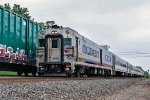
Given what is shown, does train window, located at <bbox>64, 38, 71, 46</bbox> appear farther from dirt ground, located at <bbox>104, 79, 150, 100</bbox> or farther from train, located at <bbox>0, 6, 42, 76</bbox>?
dirt ground, located at <bbox>104, 79, 150, 100</bbox>

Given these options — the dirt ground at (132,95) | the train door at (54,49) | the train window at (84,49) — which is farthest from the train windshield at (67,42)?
the dirt ground at (132,95)

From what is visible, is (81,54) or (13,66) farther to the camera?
(81,54)

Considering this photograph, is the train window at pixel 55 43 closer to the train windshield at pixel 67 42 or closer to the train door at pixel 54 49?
the train door at pixel 54 49

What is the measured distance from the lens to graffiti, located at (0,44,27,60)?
66.3ft

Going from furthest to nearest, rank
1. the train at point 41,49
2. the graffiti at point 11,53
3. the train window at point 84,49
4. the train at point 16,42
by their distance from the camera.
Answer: the train window at point 84,49 < the train at point 41,49 < the train at point 16,42 < the graffiti at point 11,53

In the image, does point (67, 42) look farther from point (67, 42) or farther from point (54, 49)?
point (54, 49)

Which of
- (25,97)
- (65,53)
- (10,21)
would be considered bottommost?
(25,97)

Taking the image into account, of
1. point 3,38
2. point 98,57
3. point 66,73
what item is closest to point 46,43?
point 66,73

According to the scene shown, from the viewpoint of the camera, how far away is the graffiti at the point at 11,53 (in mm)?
20195

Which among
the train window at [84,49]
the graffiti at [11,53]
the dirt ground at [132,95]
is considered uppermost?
the train window at [84,49]

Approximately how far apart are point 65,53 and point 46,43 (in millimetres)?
1387

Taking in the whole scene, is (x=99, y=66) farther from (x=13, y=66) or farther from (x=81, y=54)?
(x=13, y=66)

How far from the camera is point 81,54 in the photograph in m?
26.1

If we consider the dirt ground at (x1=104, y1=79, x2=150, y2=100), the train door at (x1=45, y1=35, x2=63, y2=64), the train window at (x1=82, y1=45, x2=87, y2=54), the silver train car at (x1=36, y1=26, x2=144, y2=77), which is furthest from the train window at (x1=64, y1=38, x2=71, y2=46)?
the dirt ground at (x1=104, y1=79, x2=150, y2=100)
